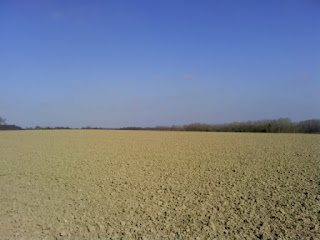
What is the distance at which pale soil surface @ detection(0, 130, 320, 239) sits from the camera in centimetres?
591

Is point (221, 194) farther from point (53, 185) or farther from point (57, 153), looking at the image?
point (57, 153)

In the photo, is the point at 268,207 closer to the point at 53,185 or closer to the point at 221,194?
the point at 221,194

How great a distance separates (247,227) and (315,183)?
361cm

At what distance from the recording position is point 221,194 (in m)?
7.74

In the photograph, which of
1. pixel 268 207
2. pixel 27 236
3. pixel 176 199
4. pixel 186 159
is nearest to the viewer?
pixel 27 236

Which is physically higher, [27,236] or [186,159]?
[186,159]

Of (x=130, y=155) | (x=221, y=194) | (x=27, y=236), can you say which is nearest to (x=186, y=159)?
(x=130, y=155)

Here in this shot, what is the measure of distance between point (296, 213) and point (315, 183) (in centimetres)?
241

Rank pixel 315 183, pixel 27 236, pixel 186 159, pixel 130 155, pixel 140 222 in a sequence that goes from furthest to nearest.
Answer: pixel 130 155 → pixel 186 159 → pixel 315 183 → pixel 140 222 → pixel 27 236

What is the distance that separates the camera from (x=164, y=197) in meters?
7.71

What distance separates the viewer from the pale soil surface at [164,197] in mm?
5906

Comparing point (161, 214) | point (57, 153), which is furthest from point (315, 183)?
point (57, 153)

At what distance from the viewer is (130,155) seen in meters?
13.7

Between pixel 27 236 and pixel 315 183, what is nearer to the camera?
pixel 27 236
